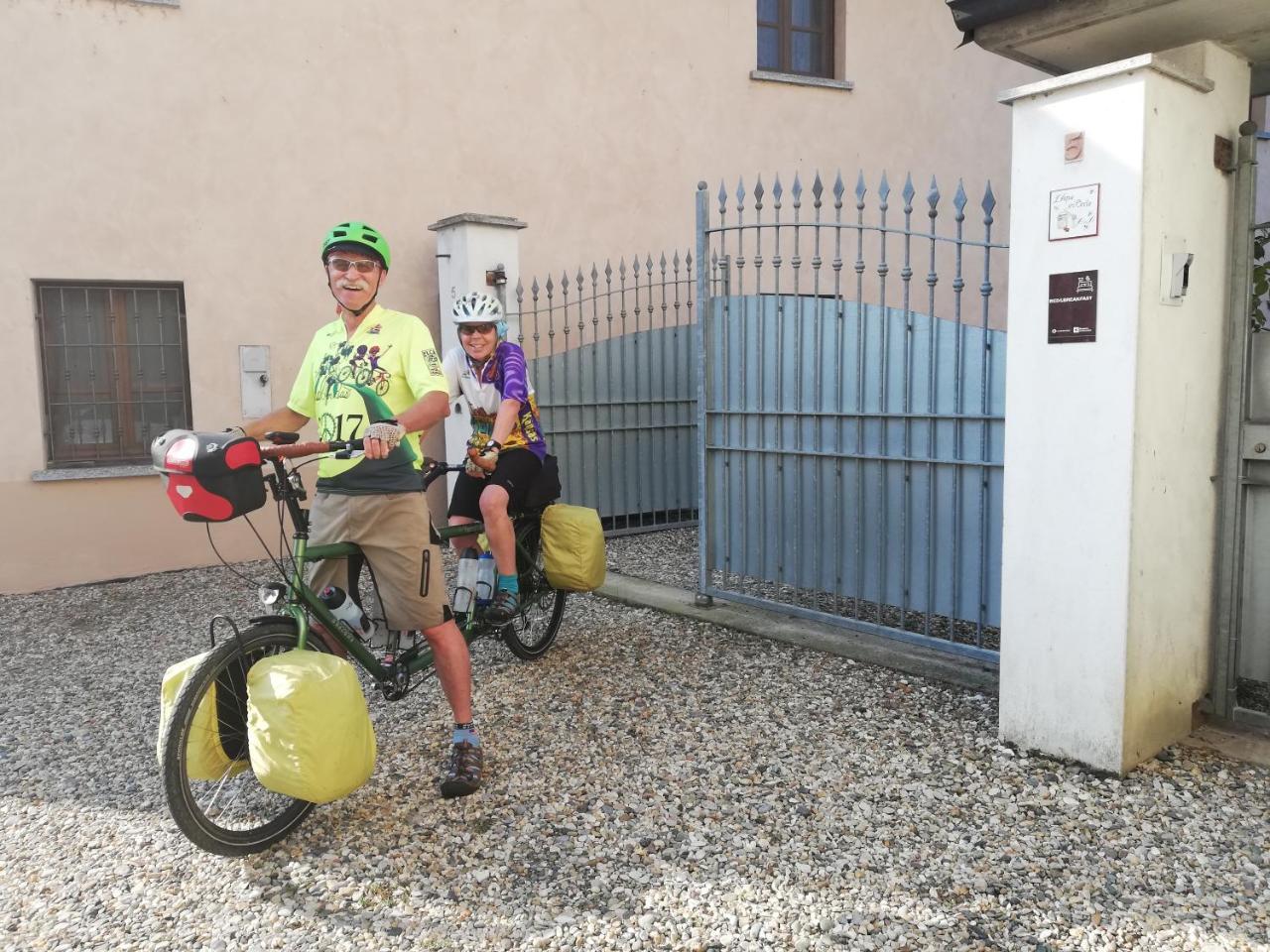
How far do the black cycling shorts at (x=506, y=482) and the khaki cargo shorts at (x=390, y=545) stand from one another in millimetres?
1138

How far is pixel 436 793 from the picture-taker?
3342 mm

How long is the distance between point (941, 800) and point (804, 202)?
6.12 m

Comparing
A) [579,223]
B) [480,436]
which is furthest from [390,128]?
[480,436]

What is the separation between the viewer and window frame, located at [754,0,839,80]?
9.51 m

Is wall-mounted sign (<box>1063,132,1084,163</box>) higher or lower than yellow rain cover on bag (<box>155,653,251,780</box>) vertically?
higher

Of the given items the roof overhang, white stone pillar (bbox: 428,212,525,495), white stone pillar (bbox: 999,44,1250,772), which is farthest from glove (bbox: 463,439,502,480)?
white stone pillar (bbox: 428,212,525,495)

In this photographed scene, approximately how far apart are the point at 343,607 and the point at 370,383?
741 mm

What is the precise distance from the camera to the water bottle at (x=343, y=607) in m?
3.23

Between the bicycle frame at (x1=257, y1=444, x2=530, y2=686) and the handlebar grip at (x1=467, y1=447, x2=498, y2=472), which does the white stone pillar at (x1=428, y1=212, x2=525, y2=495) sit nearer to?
the handlebar grip at (x1=467, y1=447, x2=498, y2=472)

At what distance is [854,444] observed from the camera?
→ 4.81 metres

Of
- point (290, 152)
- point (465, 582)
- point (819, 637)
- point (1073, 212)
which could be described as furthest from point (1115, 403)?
point (290, 152)

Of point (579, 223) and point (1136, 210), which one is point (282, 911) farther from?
point (579, 223)

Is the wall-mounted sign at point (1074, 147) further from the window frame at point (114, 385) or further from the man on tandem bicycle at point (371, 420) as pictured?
the window frame at point (114, 385)

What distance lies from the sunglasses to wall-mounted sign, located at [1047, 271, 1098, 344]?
230 centimetres
